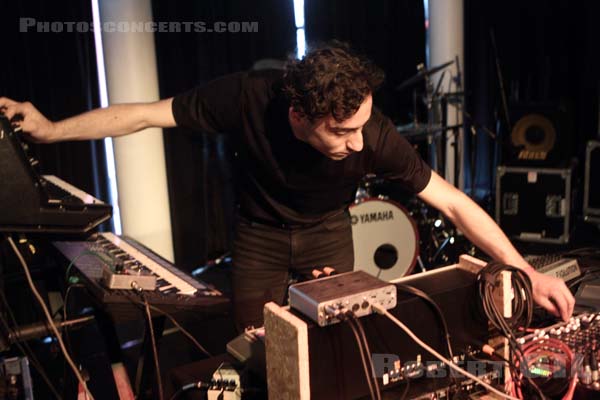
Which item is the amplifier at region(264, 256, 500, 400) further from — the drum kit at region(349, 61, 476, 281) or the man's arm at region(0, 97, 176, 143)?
the drum kit at region(349, 61, 476, 281)

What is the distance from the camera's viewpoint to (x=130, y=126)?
74.3 inches

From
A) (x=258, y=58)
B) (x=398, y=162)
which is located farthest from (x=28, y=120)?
(x=258, y=58)

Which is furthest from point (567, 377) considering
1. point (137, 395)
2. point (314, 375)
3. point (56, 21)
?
point (56, 21)

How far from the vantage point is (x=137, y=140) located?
3.38 metres

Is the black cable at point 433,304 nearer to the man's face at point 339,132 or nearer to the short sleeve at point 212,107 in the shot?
the man's face at point 339,132

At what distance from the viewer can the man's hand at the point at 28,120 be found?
1462 millimetres

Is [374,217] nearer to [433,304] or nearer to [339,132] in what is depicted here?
[339,132]

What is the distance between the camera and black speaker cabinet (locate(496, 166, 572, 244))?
4.56 meters

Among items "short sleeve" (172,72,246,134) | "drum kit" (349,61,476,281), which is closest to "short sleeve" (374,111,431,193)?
"short sleeve" (172,72,246,134)

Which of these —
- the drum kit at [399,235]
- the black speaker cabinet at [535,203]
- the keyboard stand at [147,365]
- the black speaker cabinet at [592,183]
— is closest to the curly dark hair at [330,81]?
the keyboard stand at [147,365]

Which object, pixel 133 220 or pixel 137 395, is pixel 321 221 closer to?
pixel 137 395

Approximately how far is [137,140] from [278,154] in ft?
5.42

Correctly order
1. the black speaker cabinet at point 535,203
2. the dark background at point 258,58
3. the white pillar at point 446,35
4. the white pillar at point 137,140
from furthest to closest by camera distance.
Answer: the white pillar at point 446,35 < the black speaker cabinet at point 535,203 < the dark background at point 258,58 < the white pillar at point 137,140

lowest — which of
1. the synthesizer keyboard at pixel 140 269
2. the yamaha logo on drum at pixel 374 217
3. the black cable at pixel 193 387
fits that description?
the yamaha logo on drum at pixel 374 217
